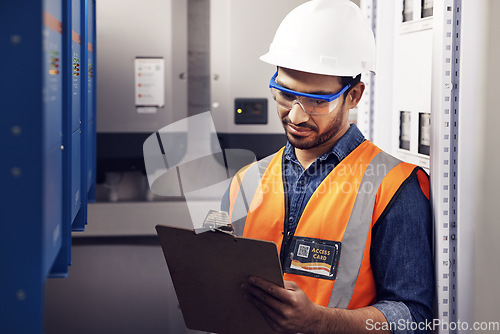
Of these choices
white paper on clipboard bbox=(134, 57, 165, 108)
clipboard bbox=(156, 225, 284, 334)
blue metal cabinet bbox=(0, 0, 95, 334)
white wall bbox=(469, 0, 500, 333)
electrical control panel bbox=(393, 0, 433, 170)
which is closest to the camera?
blue metal cabinet bbox=(0, 0, 95, 334)

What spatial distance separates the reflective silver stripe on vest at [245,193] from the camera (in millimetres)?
1757

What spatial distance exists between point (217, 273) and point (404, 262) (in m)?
0.51

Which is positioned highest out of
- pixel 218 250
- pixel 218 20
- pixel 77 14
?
pixel 218 20

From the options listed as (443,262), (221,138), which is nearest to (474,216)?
(443,262)

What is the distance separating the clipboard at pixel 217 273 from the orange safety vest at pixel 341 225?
21 centimetres

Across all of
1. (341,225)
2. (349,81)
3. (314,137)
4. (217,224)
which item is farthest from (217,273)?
(349,81)

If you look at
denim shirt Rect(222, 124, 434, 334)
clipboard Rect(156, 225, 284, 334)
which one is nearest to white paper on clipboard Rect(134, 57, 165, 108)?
clipboard Rect(156, 225, 284, 334)

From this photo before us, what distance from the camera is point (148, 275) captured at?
284cm

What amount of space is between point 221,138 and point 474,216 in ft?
5.14

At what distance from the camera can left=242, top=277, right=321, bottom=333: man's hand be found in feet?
4.48

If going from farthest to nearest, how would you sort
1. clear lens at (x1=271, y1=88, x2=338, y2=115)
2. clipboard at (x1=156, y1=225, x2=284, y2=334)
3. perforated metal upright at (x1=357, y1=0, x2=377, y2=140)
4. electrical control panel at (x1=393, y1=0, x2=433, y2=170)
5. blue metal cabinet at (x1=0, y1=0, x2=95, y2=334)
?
perforated metal upright at (x1=357, y1=0, x2=377, y2=140) < electrical control panel at (x1=393, y1=0, x2=433, y2=170) < clear lens at (x1=271, y1=88, x2=338, y2=115) < clipboard at (x1=156, y1=225, x2=284, y2=334) < blue metal cabinet at (x1=0, y1=0, x2=95, y2=334)

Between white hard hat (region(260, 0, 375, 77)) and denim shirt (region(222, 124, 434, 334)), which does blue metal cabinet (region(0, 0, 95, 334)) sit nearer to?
white hard hat (region(260, 0, 375, 77))

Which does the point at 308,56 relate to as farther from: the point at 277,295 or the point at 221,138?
the point at 221,138

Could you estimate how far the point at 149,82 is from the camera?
2.78m
